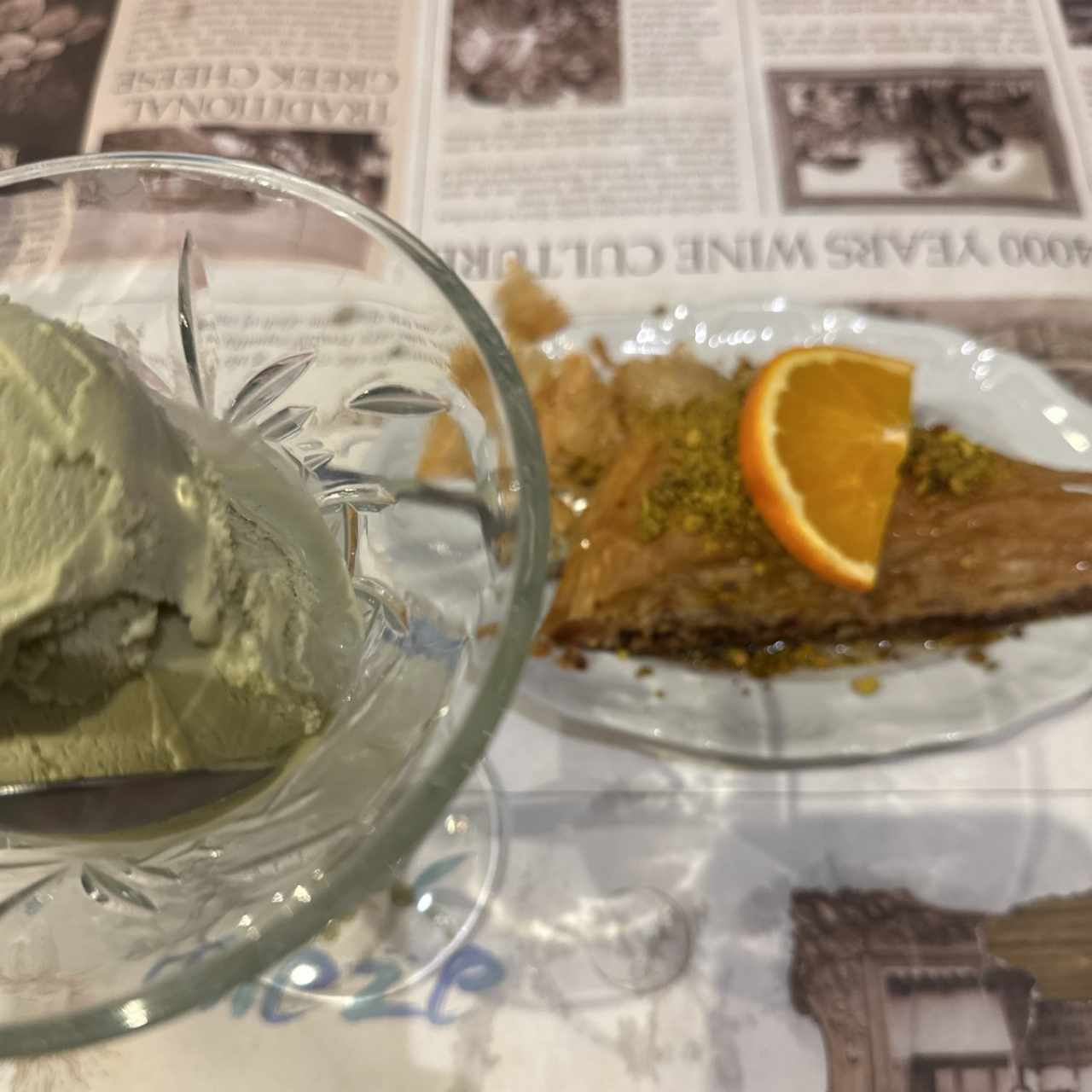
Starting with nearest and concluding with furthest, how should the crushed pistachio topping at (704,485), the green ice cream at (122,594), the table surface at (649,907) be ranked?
the green ice cream at (122,594) < the table surface at (649,907) < the crushed pistachio topping at (704,485)

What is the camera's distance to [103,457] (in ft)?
1.22

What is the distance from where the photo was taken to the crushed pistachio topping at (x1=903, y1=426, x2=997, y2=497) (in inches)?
28.7

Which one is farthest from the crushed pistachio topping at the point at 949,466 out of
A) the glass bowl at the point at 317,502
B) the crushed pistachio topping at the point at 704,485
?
the glass bowl at the point at 317,502

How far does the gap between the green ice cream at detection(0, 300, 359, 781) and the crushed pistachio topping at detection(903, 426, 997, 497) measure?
0.52 metres

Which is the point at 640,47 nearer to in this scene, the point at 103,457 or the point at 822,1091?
the point at 103,457

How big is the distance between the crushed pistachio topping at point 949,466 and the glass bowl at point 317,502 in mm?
426

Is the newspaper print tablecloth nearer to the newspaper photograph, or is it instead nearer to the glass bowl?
the newspaper photograph

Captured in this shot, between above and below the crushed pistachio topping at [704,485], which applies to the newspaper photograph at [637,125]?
above

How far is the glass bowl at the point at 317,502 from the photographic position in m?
0.41

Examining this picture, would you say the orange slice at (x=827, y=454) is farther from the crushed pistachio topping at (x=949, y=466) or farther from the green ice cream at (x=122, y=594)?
the green ice cream at (x=122, y=594)

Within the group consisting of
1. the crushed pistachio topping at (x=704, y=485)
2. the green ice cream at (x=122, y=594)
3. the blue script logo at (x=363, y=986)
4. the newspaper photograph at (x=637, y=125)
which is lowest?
the blue script logo at (x=363, y=986)

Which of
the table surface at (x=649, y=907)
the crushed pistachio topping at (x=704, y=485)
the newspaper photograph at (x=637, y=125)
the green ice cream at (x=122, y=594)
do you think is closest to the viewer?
the green ice cream at (x=122, y=594)

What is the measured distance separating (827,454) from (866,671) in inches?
7.3

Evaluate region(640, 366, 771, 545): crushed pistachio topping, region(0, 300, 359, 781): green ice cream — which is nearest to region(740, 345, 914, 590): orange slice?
region(640, 366, 771, 545): crushed pistachio topping
